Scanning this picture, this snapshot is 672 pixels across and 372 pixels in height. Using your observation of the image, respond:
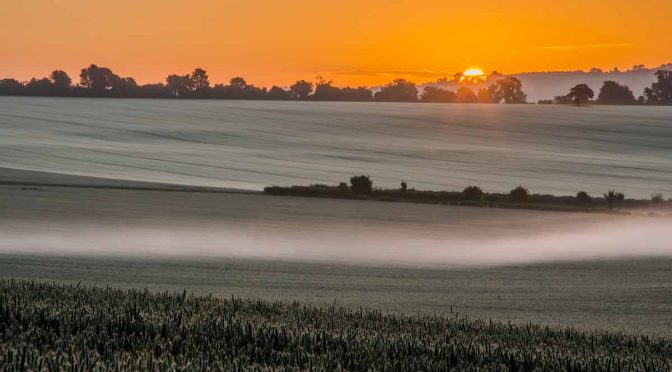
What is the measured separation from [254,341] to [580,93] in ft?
284

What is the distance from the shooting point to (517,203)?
27.6 m

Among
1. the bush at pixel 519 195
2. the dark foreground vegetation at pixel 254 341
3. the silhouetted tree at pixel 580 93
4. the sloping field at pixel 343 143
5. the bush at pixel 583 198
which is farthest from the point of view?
the silhouetted tree at pixel 580 93

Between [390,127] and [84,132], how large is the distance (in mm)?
23197

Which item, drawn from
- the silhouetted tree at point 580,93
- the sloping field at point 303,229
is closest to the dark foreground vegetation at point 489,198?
the sloping field at point 303,229

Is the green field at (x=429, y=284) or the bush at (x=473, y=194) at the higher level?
the bush at (x=473, y=194)

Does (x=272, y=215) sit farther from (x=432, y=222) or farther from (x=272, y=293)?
(x=272, y=293)

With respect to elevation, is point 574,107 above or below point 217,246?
above

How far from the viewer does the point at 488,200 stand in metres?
27.6

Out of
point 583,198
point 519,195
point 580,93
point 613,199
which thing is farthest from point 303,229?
point 580,93

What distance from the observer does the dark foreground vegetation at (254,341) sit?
5.01m

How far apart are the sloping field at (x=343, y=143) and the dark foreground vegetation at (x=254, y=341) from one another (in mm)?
27649

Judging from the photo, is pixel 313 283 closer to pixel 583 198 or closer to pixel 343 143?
pixel 583 198

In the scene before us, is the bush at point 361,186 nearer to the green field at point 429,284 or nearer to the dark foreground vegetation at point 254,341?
the green field at point 429,284

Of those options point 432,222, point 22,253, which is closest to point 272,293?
point 22,253
